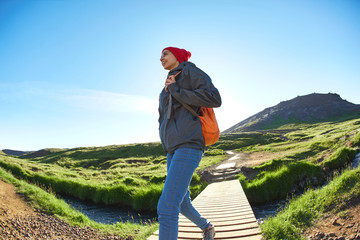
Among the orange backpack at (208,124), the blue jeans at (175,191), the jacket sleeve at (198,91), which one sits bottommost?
the blue jeans at (175,191)

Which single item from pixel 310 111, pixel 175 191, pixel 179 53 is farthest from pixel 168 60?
pixel 310 111

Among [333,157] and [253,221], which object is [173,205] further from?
[333,157]

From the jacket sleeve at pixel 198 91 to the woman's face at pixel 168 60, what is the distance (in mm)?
355

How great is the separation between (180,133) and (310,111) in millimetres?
170933

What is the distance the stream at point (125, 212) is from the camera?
9.76 m

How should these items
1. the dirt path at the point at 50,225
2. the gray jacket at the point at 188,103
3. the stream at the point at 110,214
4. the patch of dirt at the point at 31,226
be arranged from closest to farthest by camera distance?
the gray jacket at the point at 188,103 → the dirt path at the point at 50,225 → the patch of dirt at the point at 31,226 → the stream at the point at 110,214

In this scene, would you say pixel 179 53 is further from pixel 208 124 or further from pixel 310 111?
pixel 310 111

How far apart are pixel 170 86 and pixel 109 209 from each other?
12849 mm

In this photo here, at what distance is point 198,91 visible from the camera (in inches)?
90.9

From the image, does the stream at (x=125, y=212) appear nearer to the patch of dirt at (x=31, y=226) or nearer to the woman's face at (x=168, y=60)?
the patch of dirt at (x=31, y=226)

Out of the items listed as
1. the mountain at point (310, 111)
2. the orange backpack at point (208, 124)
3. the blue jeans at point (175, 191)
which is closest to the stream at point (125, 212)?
the blue jeans at point (175, 191)

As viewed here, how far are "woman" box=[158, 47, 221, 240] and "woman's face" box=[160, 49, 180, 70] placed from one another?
0.51 feet

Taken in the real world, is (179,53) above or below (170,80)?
above

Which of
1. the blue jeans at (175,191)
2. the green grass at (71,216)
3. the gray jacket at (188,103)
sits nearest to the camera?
the blue jeans at (175,191)
